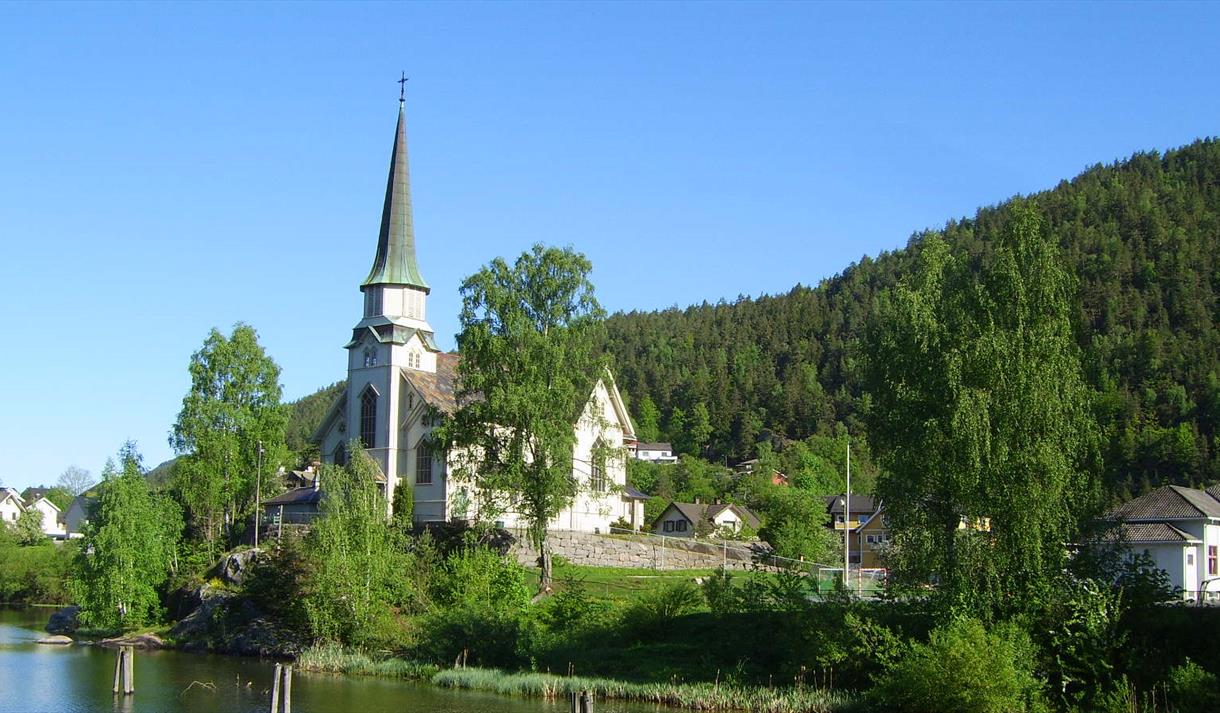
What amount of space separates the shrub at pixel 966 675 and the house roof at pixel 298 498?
35.6 metres

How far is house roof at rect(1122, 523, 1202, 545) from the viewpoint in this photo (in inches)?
1983

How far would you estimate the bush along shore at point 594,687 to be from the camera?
3328cm

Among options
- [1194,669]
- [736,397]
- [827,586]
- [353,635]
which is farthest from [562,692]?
[736,397]

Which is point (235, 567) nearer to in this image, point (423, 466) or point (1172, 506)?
point (423, 466)

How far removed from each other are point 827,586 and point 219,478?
33.7 m

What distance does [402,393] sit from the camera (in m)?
61.2

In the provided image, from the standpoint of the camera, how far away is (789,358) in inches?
7707

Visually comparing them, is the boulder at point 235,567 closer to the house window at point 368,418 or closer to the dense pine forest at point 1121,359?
the house window at point 368,418

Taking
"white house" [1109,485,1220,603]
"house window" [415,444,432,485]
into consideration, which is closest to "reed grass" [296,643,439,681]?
"house window" [415,444,432,485]

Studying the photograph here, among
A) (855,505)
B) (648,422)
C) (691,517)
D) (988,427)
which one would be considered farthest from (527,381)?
(648,422)

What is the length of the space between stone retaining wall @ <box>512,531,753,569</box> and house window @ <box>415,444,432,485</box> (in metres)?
5.85

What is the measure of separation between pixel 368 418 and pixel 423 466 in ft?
14.6

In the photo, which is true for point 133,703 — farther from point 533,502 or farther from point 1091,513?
point 1091,513

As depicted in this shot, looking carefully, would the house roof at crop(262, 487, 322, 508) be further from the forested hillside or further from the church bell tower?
the forested hillside
